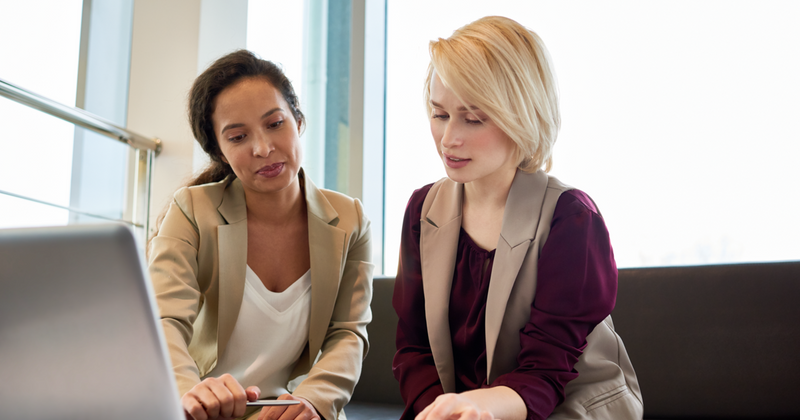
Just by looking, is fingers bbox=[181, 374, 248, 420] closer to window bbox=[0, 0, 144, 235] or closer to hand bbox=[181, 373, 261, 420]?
hand bbox=[181, 373, 261, 420]

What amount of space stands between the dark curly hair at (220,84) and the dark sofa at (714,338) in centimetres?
76

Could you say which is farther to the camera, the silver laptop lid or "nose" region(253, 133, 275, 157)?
"nose" region(253, 133, 275, 157)

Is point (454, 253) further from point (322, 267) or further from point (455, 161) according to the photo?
point (322, 267)

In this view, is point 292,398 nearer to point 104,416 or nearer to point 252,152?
point 252,152

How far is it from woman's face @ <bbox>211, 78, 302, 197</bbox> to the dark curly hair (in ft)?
0.11

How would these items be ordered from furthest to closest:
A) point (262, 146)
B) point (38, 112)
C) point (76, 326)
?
1. point (38, 112)
2. point (262, 146)
3. point (76, 326)

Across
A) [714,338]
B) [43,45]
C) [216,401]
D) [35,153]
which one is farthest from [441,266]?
[43,45]

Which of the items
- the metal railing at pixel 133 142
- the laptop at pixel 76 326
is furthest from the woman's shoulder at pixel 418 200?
the metal railing at pixel 133 142

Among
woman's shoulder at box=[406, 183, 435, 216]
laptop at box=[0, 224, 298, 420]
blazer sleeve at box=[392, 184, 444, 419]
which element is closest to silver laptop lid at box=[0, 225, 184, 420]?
laptop at box=[0, 224, 298, 420]

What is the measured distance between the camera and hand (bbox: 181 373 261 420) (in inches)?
33.3

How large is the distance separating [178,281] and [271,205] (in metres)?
0.27

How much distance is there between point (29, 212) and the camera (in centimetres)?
173

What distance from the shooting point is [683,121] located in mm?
1880

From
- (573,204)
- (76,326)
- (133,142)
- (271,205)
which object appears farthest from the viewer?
(133,142)
